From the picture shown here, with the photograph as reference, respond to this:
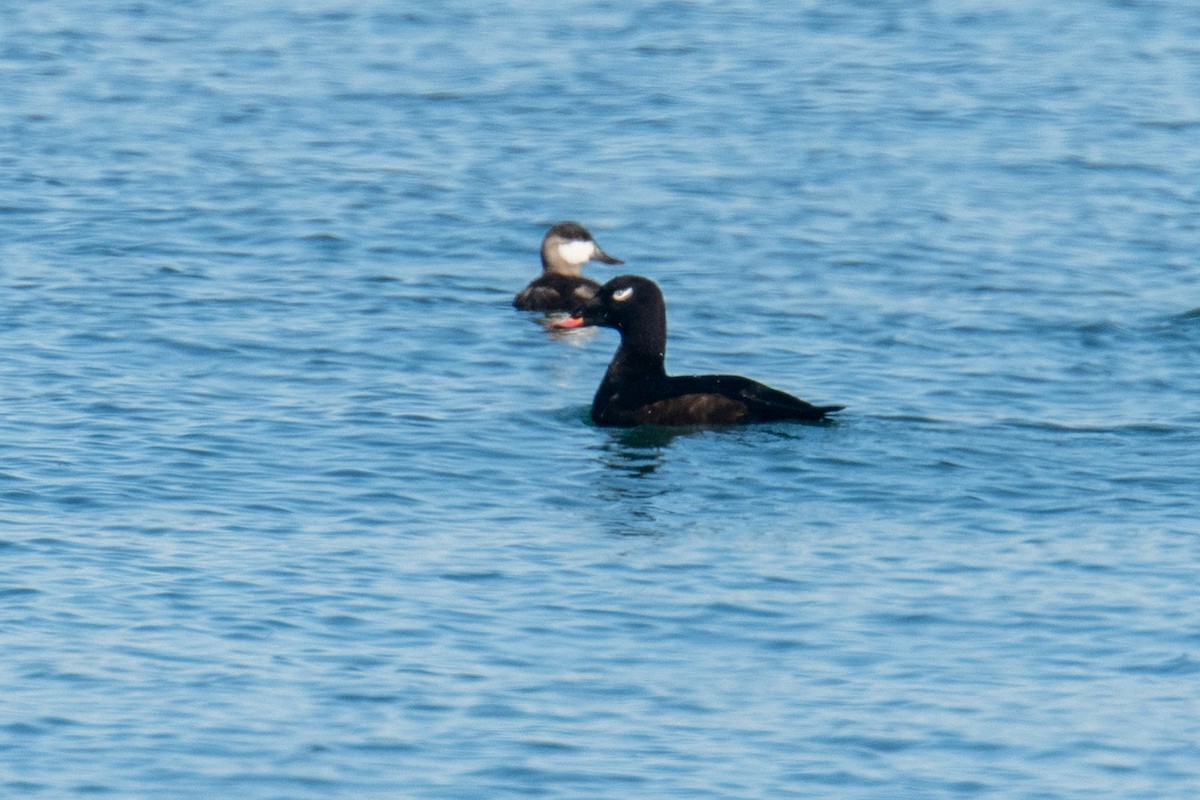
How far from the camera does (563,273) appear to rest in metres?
18.8

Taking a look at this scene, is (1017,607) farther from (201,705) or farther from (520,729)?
(201,705)

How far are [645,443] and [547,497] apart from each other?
5.39ft

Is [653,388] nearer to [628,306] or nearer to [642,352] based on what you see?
[642,352]

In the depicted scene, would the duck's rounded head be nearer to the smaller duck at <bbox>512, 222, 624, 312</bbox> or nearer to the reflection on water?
the reflection on water

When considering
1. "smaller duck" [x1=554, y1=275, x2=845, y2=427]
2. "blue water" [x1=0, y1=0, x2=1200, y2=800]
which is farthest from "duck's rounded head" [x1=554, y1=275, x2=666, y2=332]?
"blue water" [x1=0, y1=0, x2=1200, y2=800]

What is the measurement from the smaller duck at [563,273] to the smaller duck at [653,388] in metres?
2.30

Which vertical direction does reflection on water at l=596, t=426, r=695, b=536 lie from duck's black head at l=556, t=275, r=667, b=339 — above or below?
below

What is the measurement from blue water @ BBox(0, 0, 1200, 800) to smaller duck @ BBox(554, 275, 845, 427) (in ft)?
0.53

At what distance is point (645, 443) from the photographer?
14.1 meters

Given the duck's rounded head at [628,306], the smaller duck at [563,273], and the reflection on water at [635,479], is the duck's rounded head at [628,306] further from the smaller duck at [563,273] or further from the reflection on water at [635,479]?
the smaller duck at [563,273]

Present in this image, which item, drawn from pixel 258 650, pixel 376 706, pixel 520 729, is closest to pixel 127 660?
pixel 258 650

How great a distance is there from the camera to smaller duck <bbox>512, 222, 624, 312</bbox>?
18.3 metres

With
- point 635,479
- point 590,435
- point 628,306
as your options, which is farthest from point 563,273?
point 635,479

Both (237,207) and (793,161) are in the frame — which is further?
(793,161)
